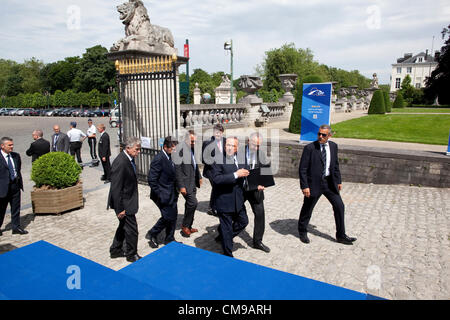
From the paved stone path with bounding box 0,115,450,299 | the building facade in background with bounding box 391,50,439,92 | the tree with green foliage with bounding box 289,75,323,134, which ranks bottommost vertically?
the paved stone path with bounding box 0,115,450,299

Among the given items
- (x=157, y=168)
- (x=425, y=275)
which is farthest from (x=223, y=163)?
(x=425, y=275)

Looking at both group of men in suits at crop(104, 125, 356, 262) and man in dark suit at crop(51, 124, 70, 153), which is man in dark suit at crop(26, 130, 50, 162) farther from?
group of men in suits at crop(104, 125, 356, 262)

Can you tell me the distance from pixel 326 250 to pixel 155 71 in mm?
6608

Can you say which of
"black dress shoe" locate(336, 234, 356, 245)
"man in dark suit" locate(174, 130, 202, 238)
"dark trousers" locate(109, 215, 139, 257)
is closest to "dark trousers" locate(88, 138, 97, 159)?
"man in dark suit" locate(174, 130, 202, 238)

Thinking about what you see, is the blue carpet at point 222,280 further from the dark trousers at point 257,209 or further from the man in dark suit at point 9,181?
the man in dark suit at point 9,181

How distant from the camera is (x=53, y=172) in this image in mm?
7250

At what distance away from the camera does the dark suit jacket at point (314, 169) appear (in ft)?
18.5

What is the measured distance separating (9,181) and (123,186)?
281 centimetres

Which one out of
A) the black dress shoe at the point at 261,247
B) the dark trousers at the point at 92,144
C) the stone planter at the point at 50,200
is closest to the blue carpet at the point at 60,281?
the black dress shoe at the point at 261,247

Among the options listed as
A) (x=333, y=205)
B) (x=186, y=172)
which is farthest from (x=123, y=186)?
(x=333, y=205)

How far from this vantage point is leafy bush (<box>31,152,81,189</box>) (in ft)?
23.8

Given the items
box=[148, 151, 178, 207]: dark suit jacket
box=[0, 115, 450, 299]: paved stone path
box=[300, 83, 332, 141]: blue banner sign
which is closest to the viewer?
box=[0, 115, 450, 299]: paved stone path

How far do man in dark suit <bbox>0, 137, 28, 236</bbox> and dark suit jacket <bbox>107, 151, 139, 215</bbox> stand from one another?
2533 millimetres
